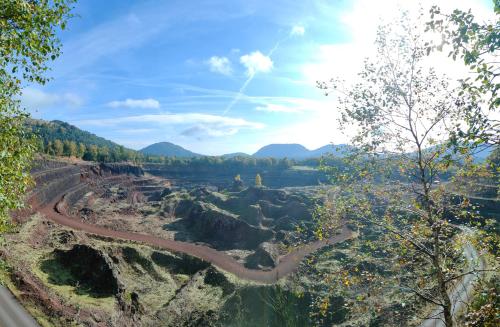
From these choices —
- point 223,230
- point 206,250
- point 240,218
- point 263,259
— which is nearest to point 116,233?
point 206,250

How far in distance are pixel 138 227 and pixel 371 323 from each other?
58259 millimetres

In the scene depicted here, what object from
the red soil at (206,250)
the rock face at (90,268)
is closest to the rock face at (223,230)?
the red soil at (206,250)

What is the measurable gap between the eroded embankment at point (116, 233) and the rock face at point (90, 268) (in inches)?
644

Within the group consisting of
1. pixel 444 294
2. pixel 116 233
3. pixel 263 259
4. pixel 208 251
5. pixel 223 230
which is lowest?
pixel 263 259

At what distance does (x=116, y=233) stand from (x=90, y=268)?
76.9 feet

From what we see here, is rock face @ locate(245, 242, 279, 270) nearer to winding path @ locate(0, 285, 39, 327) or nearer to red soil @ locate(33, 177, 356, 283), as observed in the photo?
red soil @ locate(33, 177, 356, 283)

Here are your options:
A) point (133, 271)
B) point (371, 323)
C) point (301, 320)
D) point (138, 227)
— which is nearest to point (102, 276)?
point (133, 271)

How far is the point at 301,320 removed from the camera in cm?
3856

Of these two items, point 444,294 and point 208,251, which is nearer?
point 444,294

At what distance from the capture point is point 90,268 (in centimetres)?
4059

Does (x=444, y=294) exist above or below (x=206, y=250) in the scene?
above

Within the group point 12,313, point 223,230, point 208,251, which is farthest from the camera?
point 223,230

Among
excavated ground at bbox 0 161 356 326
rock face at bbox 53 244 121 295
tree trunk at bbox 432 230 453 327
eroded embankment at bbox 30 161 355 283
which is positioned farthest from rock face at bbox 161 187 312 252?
tree trunk at bbox 432 230 453 327

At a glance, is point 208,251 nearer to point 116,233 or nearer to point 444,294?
point 116,233
